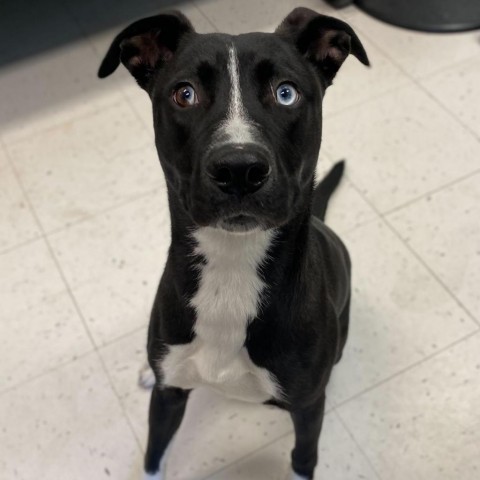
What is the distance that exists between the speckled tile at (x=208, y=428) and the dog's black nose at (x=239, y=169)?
92cm

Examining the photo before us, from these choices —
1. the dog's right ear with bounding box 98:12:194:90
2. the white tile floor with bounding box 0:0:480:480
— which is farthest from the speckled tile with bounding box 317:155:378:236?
the dog's right ear with bounding box 98:12:194:90

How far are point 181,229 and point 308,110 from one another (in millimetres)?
317

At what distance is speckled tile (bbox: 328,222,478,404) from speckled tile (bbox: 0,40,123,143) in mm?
1216

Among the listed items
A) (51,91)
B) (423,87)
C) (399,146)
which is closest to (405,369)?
(399,146)

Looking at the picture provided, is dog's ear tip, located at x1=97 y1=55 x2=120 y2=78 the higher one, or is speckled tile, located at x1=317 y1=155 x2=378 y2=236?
dog's ear tip, located at x1=97 y1=55 x2=120 y2=78

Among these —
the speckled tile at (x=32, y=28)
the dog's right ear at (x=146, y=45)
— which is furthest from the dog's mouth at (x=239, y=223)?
the speckled tile at (x=32, y=28)

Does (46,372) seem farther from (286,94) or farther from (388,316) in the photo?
(286,94)

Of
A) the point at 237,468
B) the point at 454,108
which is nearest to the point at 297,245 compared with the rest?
the point at 237,468

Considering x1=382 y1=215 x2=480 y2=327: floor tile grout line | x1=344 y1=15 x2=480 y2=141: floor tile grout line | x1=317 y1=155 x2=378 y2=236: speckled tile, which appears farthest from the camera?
x1=344 y1=15 x2=480 y2=141: floor tile grout line

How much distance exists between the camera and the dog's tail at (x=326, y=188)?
190cm

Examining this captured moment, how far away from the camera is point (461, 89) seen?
260cm

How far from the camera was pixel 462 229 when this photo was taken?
7.11 ft

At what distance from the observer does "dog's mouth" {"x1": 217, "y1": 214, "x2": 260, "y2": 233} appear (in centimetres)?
108

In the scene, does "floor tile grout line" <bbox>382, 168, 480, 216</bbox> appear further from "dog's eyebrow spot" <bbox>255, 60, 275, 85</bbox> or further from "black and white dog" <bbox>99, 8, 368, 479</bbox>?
"dog's eyebrow spot" <bbox>255, 60, 275, 85</bbox>
